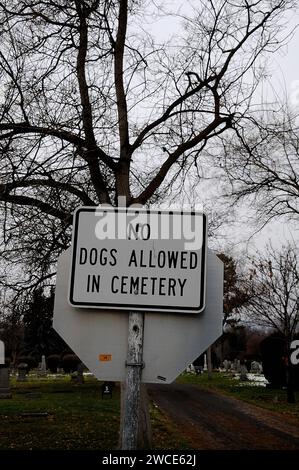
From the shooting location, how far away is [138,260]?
2439mm

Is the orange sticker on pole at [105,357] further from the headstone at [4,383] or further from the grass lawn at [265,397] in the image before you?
the headstone at [4,383]

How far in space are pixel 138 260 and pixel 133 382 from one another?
0.52 m

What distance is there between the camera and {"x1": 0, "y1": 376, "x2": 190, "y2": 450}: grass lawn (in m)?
9.28

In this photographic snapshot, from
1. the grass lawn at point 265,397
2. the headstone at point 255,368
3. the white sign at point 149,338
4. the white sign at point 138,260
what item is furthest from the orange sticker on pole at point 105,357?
the headstone at point 255,368

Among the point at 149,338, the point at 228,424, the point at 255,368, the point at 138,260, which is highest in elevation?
the point at 255,368

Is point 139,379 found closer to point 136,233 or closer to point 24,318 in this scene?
point 136,233

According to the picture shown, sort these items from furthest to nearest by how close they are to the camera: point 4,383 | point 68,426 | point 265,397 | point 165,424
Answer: point 265,397, point 4,383, point 165,424, point 68,426

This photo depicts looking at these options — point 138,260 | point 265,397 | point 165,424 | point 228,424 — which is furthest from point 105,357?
point 265,397

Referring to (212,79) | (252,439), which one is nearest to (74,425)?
(252,439)

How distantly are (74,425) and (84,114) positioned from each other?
7.09m

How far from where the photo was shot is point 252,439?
37.9ft

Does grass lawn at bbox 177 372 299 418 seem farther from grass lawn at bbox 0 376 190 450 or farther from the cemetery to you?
grass lawn at bbox 0 376 190 450

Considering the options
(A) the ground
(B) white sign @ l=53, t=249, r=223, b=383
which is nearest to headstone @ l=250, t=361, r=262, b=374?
(A) the ground

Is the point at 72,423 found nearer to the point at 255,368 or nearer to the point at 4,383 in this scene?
the point at 4,383
